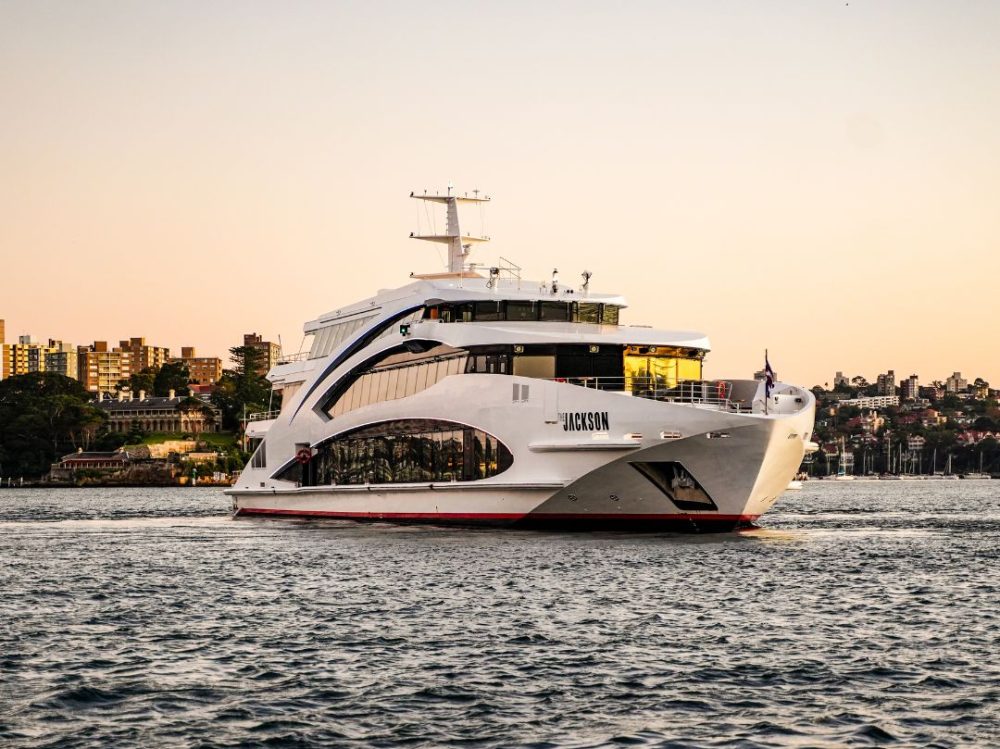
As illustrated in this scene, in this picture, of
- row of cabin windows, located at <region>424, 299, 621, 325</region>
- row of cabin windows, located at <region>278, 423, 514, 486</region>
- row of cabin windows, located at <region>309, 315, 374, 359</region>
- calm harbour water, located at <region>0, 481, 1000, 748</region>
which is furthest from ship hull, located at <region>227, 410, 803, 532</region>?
row of cabin windows, located at <region>309, 315, 374, 359</region>

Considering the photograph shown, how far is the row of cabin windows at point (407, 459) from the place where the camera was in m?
45.8

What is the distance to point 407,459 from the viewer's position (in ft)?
166

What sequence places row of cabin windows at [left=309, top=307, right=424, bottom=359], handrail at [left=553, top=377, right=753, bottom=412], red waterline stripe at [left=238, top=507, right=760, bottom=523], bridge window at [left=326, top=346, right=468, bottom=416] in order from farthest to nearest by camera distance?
1. row of cabin windows at [left=309, top=307, right=424, bottom=359]
2. bridge window at [left=326, top=346, right=468, bottom=416]
3. handrail at [left=553, top=377, right=753, bottom=412]
4. red waterline stripe at [left=238, top=507, right=760, bottom=523]

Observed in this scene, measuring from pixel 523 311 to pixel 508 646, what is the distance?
88.6 ft

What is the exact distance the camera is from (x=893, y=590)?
101 feet

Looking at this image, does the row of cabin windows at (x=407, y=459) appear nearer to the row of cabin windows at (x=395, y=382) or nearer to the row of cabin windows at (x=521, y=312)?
the row of cabin windows at (x=395, y=382)

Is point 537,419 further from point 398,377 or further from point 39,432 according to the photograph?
point 39,432

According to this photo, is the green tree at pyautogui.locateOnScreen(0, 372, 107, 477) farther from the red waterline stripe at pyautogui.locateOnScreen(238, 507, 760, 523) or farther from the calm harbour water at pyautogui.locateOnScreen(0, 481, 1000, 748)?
the calm harbour water at pyautogui.locateOnScreen(0, 481, 1000, 748)

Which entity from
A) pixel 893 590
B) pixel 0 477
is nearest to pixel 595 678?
pixel 893 590

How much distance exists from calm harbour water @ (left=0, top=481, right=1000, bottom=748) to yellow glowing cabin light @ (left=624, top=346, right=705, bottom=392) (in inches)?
240

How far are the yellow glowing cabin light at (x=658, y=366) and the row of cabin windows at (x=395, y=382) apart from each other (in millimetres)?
5791

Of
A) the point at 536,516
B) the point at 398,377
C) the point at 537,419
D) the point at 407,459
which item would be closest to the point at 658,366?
the point at 537,419

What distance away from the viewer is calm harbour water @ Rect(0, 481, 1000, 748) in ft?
57.3

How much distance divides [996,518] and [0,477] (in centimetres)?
15346
